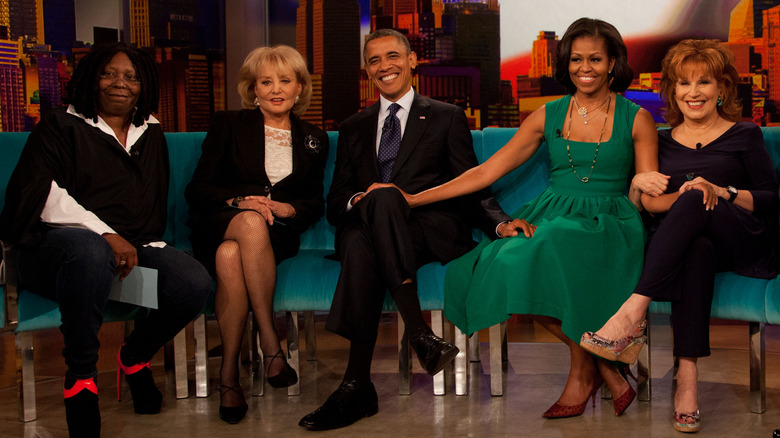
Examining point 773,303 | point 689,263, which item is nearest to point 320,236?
point 689,263

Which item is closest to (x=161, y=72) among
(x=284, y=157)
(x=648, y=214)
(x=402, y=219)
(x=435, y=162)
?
(x=284, y=157)

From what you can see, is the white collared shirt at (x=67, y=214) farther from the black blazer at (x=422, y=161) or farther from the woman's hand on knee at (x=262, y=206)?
the black blazer at (x=422, y=161)

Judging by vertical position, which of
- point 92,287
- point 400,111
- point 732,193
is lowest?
point 92,287

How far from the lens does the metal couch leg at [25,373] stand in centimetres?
291

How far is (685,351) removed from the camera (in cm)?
271

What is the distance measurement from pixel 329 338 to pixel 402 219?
169 centimetres

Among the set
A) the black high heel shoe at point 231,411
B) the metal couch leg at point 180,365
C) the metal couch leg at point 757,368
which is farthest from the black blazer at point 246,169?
the metal couch leg at point 757,368

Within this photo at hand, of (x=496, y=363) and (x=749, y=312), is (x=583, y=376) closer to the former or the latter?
(x=496, y=363)

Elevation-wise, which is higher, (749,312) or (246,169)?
(246,169)

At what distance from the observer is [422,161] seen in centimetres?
337

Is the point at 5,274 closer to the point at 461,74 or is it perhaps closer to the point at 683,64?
the point at 683,64

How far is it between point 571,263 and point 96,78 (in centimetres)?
187

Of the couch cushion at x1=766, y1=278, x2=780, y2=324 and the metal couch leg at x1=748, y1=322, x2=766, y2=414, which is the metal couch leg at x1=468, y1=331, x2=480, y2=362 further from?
the couch cushion at x1=766, y1=278, x2=780, y2=324

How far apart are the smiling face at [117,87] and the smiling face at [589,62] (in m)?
1.68
